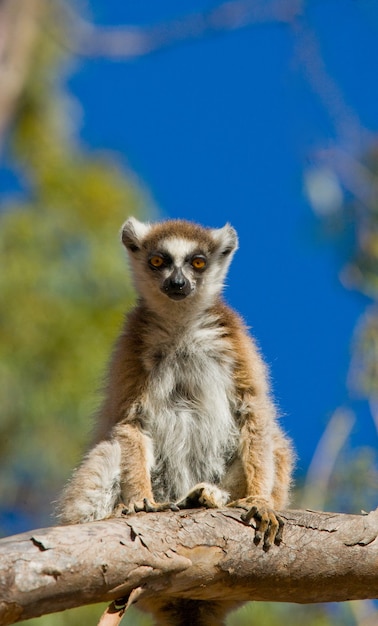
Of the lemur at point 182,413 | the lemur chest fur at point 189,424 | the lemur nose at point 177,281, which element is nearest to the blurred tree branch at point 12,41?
the lemur at point 182,413

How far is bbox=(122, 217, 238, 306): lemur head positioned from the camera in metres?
6.59

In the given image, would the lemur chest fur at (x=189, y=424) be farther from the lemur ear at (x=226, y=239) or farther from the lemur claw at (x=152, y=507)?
the lemur ear at (x=226, y=239)

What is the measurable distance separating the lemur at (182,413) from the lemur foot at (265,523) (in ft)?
0.24

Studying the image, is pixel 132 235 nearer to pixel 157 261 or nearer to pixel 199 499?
pixel 157 261

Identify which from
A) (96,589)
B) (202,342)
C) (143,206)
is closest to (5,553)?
(96,589)

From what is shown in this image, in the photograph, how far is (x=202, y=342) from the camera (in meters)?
6.43

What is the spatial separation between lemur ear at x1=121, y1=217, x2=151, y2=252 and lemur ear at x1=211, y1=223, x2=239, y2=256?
0.54 m

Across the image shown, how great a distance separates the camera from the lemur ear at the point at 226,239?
7.07m

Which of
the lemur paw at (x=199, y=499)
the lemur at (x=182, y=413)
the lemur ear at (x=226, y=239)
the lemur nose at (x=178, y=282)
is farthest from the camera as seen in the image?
the lemur ear at (x=226, y=239)

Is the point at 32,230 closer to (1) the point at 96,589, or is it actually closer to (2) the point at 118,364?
(2) the point at 118,364

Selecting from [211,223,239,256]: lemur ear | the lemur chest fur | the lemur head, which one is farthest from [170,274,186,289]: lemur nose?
[211,223,239,256]: lemur ear

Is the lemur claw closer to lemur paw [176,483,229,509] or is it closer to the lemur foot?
lemur paw [176,483,229,509]

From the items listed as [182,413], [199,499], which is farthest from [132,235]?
[199,499]

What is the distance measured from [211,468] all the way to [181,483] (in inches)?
8.6
